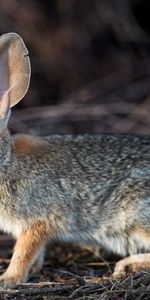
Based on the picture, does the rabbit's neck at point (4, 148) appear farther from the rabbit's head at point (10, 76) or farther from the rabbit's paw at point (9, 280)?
the rabbit's paw at point (9, 280)

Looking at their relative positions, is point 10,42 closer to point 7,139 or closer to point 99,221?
point 7,139

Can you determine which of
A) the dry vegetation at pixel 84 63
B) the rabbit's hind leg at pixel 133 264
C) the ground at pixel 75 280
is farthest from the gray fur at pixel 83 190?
the dry vegetation at pixel 84 63

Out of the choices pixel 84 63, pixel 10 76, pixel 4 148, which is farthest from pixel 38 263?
pixel 84 63

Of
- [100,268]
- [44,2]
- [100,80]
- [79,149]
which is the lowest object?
[100,268]

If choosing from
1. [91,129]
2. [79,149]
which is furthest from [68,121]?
[79,149]

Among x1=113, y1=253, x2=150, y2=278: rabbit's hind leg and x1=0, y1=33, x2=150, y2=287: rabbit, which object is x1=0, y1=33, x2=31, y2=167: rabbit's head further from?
x1=113, y1=253, x2=150, y2=278: rabbit's hind leg

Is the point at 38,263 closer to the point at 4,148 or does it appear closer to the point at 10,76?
the point at 4,148

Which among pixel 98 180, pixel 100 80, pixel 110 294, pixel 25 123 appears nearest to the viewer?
pixel 110 294
